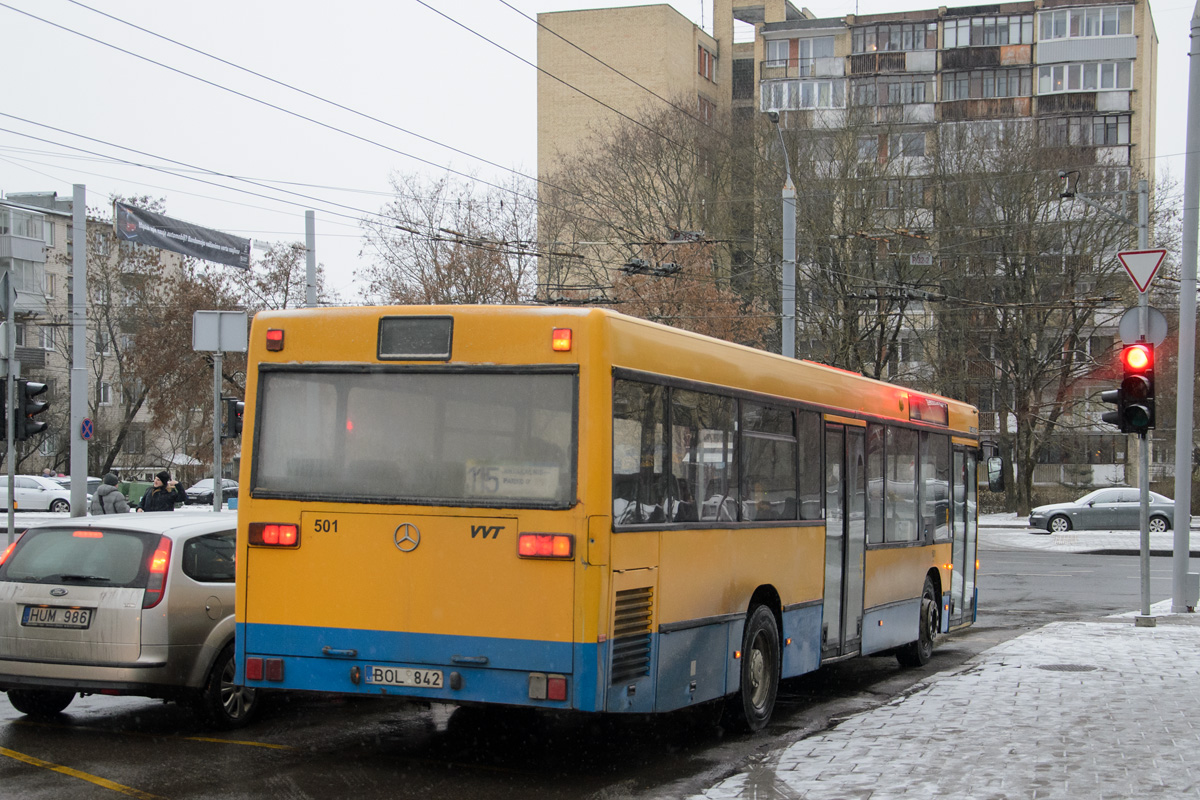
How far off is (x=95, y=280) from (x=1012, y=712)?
56.0 m

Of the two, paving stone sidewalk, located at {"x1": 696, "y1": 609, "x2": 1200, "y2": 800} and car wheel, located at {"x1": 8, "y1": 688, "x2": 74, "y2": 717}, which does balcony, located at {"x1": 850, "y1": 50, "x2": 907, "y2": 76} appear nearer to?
paving stone sidewalk, located at {"x1": 696, "y1": 609, "x2": 1200, "y2": 800}

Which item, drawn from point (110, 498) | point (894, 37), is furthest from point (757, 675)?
point (894, 37)

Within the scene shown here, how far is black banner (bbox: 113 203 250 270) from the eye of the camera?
22.6m

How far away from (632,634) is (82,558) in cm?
377

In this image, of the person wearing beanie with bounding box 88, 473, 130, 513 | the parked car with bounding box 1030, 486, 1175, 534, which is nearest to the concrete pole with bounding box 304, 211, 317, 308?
the person wearing beanie with bounding box 88, 473, 130, 513

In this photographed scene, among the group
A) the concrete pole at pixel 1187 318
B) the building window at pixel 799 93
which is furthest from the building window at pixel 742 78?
the concrete pole at pixel 1187 318

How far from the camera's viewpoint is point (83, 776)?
7312 mm

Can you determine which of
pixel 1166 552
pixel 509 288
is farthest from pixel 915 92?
pixel 1166 552

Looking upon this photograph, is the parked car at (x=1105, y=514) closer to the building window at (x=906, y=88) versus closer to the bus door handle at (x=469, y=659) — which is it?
the building window at (x=906, y=88)

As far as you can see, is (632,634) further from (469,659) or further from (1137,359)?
(1137,359)

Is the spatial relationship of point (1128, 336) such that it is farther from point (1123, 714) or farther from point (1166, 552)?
point (1166, 552)

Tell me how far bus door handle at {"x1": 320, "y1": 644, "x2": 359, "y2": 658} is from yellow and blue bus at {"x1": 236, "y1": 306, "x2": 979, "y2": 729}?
15mm

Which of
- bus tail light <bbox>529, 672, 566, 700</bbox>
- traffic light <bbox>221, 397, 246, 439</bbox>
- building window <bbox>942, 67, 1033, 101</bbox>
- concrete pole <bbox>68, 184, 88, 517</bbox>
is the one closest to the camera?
→ bus tail light <bbox>529, 672, 566, 700</bbox>

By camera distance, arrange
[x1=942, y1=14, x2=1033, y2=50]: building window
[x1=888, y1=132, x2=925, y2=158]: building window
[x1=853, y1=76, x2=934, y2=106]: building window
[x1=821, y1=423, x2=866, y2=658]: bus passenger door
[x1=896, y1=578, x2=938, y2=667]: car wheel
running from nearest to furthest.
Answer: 1. [x1=821, y1=423, x2=866, y2=658]: bus passenger door
2. [x1=896, y1=578, x2=938, y2=667]: car wheel
3. [x1=888, y1=132, x2=925, y2=158]: building window
4. [x1=853, y1=76, x2=934, y2=106]: building window
5. [x1=942, y1=14, x2=1033, y2=50]: building window
